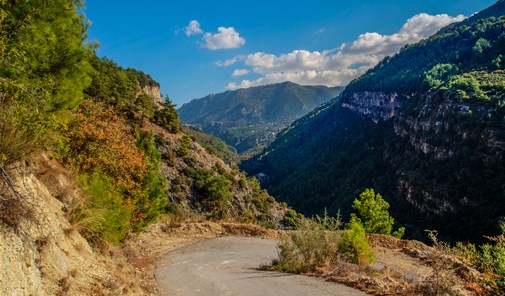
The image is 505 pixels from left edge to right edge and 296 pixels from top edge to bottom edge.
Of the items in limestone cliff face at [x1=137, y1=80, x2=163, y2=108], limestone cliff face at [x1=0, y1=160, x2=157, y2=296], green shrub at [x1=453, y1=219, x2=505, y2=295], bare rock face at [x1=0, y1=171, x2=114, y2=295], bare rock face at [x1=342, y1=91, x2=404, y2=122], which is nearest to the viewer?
green shrub at [x1=453, y1=219, x2=505, y2=295]

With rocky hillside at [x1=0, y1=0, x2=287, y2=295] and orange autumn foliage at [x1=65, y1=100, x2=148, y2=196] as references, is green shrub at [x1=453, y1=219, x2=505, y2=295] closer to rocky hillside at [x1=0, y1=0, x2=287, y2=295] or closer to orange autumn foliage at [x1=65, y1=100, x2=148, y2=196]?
rocky hillside at [x1=0, y1=0, x2=287, y2=295]

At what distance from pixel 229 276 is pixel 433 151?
106 meters

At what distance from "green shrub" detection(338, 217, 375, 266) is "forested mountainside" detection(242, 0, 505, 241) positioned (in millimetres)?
69810

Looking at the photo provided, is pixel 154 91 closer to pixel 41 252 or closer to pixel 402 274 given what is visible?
pixel 402 274

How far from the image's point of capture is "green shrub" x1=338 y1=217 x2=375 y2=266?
1182cm

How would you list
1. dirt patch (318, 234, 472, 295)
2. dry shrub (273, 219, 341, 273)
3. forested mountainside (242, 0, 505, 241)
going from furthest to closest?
forested mountainside (242, 0, 505, 241)
dry shrub (273, 219, 341, 273)
dirt patch (318, 234, 472, 295)

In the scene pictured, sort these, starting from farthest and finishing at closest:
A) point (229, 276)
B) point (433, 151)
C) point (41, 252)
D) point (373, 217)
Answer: point (433, 151)
point (373, 217)
point (229, 276)
point (41, 252)

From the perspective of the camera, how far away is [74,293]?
22.8 ft

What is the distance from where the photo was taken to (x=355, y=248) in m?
12.0

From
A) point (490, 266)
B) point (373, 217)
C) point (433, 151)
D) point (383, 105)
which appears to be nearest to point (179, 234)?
point (373, 217)

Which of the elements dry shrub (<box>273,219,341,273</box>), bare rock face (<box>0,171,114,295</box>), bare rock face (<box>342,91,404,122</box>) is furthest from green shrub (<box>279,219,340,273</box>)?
bare rock face (<box>342,91,404,122</box>)

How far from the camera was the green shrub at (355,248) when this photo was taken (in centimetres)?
1182

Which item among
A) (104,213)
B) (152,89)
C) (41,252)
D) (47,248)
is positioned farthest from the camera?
(152,89)

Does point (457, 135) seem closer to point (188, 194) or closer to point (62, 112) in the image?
point (188, 194)
